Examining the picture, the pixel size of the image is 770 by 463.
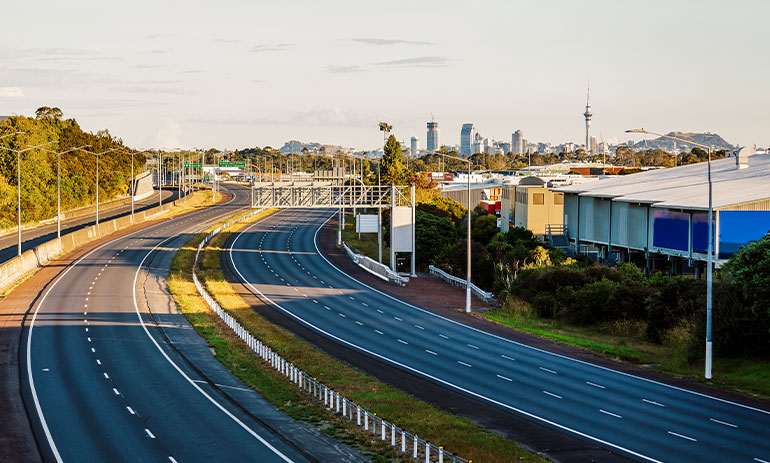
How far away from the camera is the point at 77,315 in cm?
5462

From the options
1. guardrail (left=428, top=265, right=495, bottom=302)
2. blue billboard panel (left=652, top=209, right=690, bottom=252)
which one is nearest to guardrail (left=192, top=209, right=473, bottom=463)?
guardrail (left=428, top=265, right=495, bottom=302)

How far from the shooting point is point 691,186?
7394 cm

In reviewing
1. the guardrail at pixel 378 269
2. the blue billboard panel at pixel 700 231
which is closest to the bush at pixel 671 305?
the blue billboard panel at pixel 700 231

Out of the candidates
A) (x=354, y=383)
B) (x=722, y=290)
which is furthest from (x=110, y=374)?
(x=722, y=290)

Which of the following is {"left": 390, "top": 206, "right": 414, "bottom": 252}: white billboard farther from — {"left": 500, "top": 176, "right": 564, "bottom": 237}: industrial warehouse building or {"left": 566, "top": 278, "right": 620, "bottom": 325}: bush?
{"left": 566, "top": 278, "right": 620, "bottom": 325}: bush

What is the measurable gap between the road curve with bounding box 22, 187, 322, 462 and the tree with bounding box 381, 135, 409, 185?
194ft

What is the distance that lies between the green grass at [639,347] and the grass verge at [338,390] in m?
13.3

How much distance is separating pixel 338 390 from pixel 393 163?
91163 mm

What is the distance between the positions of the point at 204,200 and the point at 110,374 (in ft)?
463

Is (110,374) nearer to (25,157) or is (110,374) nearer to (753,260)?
(753,260)

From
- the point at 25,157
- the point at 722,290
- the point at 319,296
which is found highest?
the point at 25,157

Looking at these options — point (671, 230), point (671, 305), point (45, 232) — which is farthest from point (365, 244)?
point (671, 305)

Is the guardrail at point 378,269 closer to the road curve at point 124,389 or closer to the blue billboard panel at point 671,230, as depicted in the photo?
the road curve at point 124,389

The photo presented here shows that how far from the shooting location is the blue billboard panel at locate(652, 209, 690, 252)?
215ft
